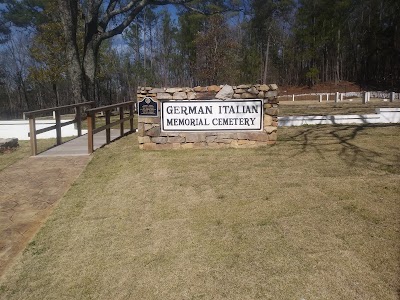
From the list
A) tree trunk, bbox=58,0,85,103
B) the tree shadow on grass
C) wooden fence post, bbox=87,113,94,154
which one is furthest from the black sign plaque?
tree trunk, bbox=58,0,85,103

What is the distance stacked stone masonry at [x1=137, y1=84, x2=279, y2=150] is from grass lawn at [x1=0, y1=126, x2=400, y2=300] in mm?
1374

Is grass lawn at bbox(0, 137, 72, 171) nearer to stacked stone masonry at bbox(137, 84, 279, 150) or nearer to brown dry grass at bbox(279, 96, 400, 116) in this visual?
stacked stone masonry at bbox(137, 84, 279, 150)

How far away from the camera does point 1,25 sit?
108 ft

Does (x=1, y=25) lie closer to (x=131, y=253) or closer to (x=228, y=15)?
(x=228, y=15)

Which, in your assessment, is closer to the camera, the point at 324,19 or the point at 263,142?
the point at 263,142

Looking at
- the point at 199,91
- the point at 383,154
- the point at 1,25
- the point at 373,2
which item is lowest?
the point at 383,154

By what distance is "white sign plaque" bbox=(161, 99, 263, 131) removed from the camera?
748cm

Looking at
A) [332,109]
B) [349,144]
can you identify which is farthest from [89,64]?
[349,144]

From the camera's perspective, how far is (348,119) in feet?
33.5

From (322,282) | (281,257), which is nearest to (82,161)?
(281,257)

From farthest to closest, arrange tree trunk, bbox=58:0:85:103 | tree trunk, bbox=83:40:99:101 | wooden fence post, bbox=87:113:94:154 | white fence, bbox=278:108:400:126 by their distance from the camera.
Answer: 1. tree trunk, bbox=83:40:99:101
2. tree trunk, bbox=58:0:85:103
3. white fence, bbox=278:108:400:126
4. wooden fence post, bbox=87:113:94:154

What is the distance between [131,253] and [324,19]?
49190mm

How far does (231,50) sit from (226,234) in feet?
108

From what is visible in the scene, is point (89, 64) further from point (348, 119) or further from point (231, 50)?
point (231, 50)
